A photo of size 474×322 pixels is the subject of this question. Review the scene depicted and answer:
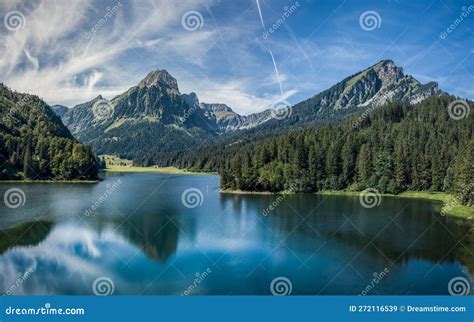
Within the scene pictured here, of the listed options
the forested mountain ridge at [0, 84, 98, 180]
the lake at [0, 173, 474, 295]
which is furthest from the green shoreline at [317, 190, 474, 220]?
the forested mountain ridge at [0, 84, 98, 180]

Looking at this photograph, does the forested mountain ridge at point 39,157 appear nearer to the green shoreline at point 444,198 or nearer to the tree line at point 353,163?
the tree line at point 353,163

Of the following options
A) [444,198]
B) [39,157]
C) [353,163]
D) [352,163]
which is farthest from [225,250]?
[39,157]

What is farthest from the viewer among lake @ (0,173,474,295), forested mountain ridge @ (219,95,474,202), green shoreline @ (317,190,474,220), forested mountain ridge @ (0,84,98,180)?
forested mountain ridge @ (0,84,98,180)

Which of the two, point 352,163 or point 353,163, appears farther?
point 353,163

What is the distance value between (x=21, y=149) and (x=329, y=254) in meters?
90.9

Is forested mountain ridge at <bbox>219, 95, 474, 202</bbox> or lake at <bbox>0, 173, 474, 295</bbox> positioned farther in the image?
forested mountain ridge at <bbox>219, 95, 474, 202</bbox>

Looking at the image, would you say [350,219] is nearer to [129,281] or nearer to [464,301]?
[129,281]

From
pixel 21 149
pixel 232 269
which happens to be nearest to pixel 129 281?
pixel 232 269

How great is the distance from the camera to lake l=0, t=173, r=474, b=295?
24.5 metres

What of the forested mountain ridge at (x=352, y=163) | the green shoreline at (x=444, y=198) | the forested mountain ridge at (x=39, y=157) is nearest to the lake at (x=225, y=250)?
the green shoreline at (x=444, y=198)

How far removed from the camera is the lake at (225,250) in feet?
80.5

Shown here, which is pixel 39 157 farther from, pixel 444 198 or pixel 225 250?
pixel 444 198

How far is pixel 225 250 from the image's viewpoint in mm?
31938

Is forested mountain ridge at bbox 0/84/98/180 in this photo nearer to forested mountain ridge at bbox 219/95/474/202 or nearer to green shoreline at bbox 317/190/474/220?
forested mountain ridge at bbox 219/95/474/202
